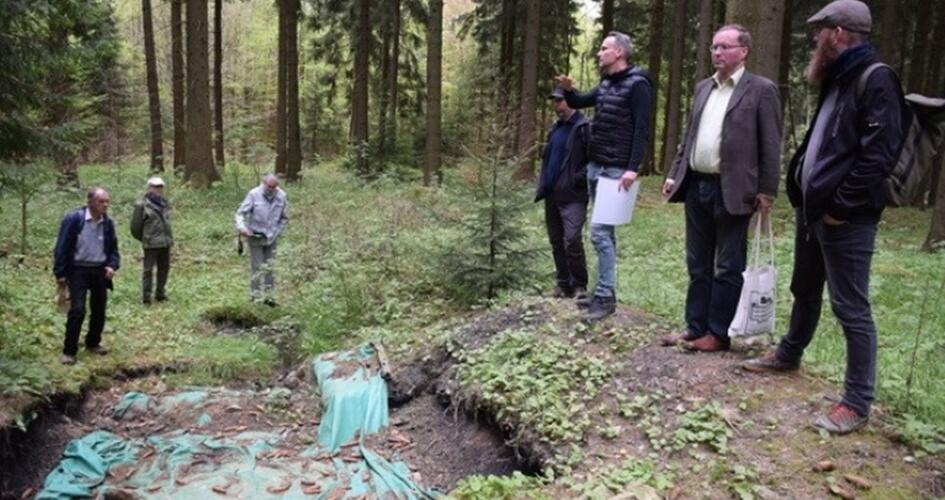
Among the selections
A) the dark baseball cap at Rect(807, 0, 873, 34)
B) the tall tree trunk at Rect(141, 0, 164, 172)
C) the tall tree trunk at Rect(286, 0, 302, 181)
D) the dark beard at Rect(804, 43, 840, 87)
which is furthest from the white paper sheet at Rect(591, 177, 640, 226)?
the tall tree trunk at Rect(141, 0, 164, 172)

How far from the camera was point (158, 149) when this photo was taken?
77.7ft

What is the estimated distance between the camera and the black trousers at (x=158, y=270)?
1016 centimetres

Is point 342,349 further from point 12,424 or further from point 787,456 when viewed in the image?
point 787,456

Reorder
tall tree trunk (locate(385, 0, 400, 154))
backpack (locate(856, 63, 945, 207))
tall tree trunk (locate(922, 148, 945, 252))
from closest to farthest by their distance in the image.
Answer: backpack (locate(856, 63, 945, 207)) → tall tree trunk (locate(922, 148, 945, 252)) → tall tree trunk (locate(385, 0, 400, 154))

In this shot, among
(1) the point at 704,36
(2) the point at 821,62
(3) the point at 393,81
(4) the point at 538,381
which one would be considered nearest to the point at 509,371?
(4) the point at 538,381

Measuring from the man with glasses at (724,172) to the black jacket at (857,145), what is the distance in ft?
2.42

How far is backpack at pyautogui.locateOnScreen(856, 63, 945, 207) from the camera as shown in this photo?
12.2ft

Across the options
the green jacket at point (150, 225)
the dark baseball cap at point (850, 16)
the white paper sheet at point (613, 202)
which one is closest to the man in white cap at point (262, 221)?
A: the green jacket at point (150, 225)

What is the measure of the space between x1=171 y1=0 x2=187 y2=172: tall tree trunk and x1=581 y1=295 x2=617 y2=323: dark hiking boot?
1835 centimetres

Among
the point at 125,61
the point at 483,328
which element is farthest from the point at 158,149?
the point at 483,328

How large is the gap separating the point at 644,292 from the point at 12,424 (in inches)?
239

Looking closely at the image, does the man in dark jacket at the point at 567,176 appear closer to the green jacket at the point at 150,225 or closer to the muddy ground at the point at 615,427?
the muddy ground at the point at 615,427

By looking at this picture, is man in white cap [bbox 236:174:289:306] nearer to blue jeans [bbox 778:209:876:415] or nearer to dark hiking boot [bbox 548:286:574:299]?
dark hiking boot [bbox 548:286:574:299]

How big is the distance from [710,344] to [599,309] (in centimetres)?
117
